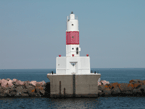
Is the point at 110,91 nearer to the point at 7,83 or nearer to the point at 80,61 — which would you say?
the point at 80,61

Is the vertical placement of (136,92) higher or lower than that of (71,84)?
lower

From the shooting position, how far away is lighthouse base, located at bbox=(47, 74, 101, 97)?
37625mm

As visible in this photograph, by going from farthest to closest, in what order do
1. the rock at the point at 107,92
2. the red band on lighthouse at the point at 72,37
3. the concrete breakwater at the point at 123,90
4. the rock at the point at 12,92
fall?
the concrete breakwater at the point at 123,90
the rock at the point at 107,92
the rock at the point at 12,92
the red band on lighthouse at the point at 72,37

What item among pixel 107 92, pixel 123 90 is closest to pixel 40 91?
pixel 107 92

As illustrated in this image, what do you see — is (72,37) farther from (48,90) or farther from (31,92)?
(31,92)

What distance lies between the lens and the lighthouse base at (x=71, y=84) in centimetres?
3762

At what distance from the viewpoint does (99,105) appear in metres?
34.4

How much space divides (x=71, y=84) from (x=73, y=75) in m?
1.24

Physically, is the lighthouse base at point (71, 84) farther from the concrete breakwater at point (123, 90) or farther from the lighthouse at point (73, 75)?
the concrete breakwater at point (123, 90)

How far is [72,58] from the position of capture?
127ft

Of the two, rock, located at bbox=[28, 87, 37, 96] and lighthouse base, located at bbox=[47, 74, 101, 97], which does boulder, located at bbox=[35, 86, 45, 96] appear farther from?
lighthouse base, located at bbox=[47, 74, 101, 97]

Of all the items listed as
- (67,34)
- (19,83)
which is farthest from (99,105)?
(19,83)

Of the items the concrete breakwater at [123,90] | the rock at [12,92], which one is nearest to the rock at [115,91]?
the concrete breakwater at [123,90]

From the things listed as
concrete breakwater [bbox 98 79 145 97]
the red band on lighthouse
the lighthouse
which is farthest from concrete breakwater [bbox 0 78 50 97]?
concrete breakwater [bbox 98 79 145 97]
